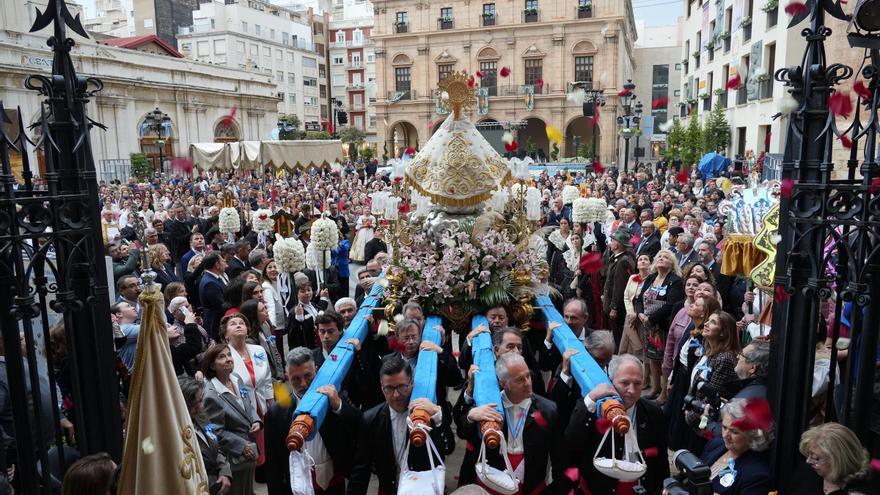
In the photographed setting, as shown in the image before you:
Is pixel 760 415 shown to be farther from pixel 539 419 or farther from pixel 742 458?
pixel 539 419

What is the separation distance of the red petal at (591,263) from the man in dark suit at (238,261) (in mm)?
4765

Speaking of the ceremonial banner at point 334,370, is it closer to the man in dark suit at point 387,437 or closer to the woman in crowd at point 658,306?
the man in dark suit at point 387,437

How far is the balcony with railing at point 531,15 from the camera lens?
46688 millimetres

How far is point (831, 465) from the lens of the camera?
2746 mm

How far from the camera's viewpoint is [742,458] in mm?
3352

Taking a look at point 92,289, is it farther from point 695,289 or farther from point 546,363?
point 695,289

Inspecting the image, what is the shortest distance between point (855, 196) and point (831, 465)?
1.21m

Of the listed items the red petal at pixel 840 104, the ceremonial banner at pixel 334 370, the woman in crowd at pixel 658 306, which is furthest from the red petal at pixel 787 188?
the woman in crowd at pixel 658 306

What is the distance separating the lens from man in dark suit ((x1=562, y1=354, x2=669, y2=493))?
3998 millimetres

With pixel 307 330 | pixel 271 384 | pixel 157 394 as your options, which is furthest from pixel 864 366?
pixel 307 330

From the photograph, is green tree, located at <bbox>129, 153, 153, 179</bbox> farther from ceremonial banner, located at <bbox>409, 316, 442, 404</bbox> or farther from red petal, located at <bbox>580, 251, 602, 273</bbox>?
ceremonial banner, located at <bbox>409, 316, 442, 404</bbox>

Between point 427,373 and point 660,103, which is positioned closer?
point 427,373

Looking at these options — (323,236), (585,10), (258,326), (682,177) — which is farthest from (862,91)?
(585,10)

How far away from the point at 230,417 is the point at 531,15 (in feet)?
156
